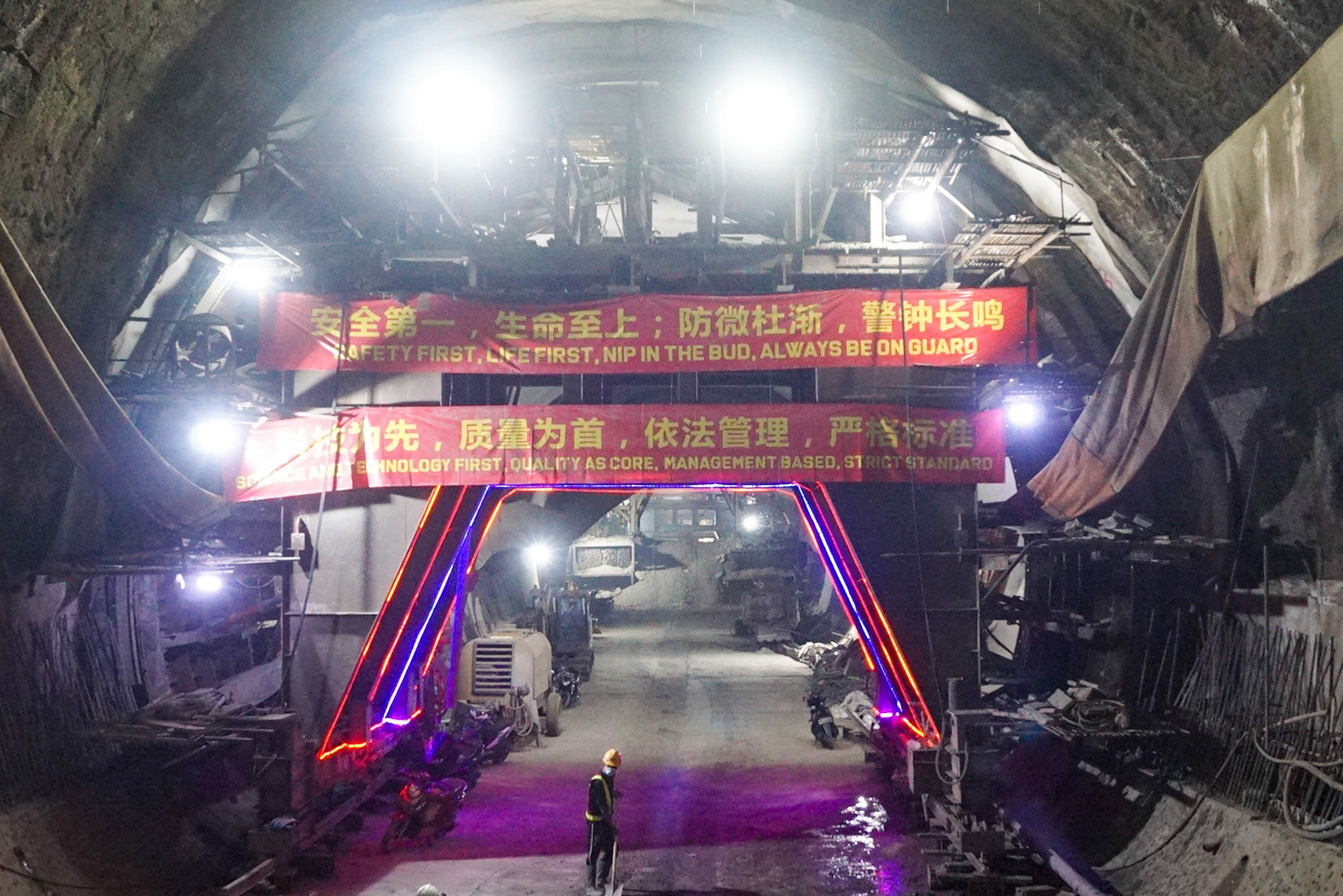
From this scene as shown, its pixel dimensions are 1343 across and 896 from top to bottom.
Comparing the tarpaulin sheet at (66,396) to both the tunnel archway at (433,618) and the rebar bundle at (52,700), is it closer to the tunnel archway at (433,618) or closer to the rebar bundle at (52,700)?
the rebar bundle at (52,700)

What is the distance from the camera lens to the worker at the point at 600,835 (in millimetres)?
8352

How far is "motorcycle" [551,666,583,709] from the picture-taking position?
57.4 ft

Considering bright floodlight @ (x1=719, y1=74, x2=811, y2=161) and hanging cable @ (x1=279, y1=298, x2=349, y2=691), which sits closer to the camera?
hanging cable @ (x1=279, y1=298, x2=349, y2=691)

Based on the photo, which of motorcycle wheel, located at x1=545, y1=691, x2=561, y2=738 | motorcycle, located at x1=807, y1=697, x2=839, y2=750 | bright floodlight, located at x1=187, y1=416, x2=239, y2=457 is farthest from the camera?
motorcycle wheel, located at x1=545, y1=691, x2=561, y2=738

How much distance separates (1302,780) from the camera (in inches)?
314

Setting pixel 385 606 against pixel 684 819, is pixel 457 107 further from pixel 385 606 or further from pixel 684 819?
pixel 684 819

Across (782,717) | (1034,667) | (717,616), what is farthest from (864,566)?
(717,616)

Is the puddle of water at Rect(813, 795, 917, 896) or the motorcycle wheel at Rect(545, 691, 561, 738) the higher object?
the motorcycle wheel at Rect(545, 691, 561, 738)

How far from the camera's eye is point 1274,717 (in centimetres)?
866

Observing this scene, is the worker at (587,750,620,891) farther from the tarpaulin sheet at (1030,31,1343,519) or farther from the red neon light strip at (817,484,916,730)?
the tarpaulin sheet at (1030,31,1343,519)

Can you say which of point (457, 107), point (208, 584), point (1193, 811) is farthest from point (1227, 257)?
point (208, 584)

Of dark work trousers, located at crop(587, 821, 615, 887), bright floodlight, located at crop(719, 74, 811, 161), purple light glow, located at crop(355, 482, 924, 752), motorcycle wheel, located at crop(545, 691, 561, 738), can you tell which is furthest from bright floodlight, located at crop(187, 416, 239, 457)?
bright floodlight, located at crop(719, 74, 811, 161)

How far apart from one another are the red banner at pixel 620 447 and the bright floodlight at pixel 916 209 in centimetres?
378

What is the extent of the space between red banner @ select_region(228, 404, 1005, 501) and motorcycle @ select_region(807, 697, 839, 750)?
601 cm
